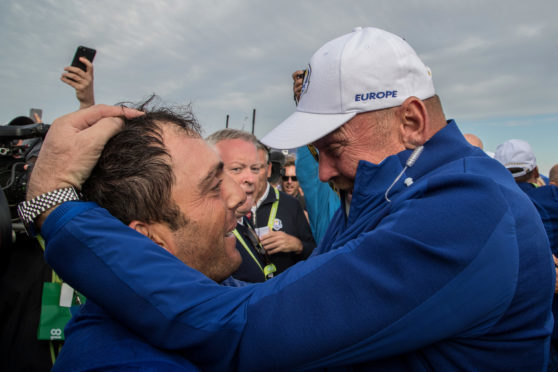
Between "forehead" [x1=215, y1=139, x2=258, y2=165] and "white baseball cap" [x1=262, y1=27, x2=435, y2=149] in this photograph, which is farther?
"forehead" [x1=215, y1=139, x2=258, y2=165]

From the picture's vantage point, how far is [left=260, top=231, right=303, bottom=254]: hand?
3.56 meters

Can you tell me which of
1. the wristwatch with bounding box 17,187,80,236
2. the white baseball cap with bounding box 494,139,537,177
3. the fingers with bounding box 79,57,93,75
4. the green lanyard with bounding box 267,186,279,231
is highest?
the fingers with bounding box 79,57,93,75

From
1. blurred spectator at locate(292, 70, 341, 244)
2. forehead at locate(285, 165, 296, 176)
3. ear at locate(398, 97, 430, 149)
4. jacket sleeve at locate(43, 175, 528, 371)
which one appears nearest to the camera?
jacket sleeve at locate(43, 175, 528, 371)

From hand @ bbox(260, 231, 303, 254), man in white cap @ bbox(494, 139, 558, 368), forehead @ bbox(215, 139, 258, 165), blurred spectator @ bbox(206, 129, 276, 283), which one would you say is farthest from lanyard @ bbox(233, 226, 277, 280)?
man in white cap @ bbox(494, 139, 558, 368)

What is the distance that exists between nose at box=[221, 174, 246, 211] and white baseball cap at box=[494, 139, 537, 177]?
4193 millimetres

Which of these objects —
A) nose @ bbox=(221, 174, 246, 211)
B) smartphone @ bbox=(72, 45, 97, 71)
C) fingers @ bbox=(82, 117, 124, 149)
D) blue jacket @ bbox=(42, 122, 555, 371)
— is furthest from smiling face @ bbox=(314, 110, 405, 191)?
smartphone @ bbox=(72, 45, 97, 71)

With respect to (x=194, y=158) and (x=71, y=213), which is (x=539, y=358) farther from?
(x=71, y=213)

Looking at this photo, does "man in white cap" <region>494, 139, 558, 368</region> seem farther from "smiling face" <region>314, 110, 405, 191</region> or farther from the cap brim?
the cap brim

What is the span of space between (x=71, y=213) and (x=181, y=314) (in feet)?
1.71

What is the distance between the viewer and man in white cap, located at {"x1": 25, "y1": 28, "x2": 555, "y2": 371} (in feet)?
3.18

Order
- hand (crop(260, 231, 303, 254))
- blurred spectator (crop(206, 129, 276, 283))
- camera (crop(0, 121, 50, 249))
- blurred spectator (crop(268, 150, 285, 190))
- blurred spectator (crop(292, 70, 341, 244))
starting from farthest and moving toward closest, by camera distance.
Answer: blurred spectator (crop(268, 150, 285, 190)), hand (crop(260, 231, 303, 254)), blurred spectator (crop(292, 70, 341, 244)), blurred spectator (crop(206, 129, 276, 283)), camera (crop(0, 121, 50, 249))

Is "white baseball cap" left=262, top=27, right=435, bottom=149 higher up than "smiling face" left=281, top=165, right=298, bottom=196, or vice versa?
"white baseball cap" left=262, top=27, right=435, bottom=149

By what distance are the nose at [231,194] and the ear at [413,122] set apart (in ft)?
2.70

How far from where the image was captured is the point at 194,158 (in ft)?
5.33
